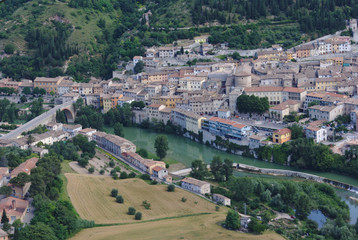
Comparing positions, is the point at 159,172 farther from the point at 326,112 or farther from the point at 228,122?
the point at 326,112

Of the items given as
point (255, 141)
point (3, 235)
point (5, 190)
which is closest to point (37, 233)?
point (3, 235)

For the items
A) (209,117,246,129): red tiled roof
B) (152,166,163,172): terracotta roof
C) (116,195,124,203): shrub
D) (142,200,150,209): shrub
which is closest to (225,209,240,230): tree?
(142,200,150,209): shrub

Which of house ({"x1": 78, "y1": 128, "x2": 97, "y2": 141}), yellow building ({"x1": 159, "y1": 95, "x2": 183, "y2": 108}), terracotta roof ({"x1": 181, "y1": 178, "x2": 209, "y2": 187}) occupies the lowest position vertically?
terracotta roof ({"x1": 181, "y1": 178, "x2": 209, "y2": 187})

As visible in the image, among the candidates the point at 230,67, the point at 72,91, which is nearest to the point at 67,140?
the point at 72,91

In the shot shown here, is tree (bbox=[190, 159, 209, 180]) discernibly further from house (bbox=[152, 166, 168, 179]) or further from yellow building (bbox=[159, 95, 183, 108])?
yellow building (bbox=[159, 95, 183, 108])

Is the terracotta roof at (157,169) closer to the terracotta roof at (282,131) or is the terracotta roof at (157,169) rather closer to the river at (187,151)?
the river at (187,151)

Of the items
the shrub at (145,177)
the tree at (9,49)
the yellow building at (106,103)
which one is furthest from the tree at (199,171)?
the tree at (9,49)

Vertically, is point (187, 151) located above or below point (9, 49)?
below
